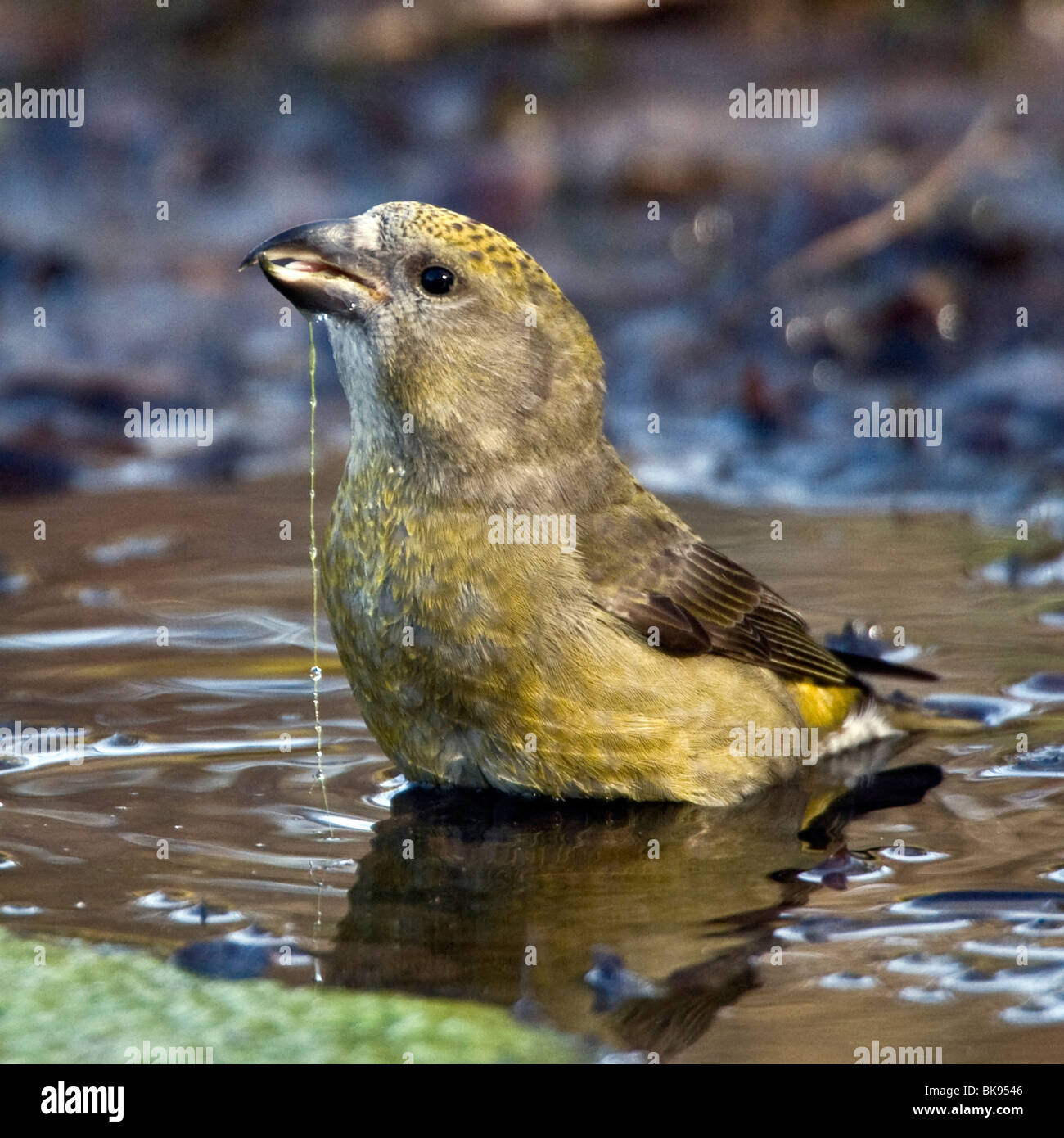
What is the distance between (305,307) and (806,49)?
10254 millimetres

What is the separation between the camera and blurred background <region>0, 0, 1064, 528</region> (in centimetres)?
1030

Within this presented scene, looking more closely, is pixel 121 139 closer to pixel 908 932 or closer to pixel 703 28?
pixel 703 28

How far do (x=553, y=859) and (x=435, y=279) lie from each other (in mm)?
1672

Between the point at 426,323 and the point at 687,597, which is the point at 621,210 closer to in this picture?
the point at 687,597

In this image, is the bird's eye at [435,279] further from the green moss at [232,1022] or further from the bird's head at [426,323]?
the green moss at [232,1022]

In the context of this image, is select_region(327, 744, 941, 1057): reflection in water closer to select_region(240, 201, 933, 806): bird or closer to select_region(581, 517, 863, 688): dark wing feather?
select_region(240, 201, 933, 806): bird

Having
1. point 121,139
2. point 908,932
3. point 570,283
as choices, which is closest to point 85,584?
point 908,932

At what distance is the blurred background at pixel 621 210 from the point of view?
10.3 m

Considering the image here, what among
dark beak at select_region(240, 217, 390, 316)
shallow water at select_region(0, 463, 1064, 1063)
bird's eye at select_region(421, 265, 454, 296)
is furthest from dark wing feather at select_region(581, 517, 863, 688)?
dark beak at select_region(240, 217, 390, 316)

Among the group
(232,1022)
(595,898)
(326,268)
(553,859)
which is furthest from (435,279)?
(232,1022)

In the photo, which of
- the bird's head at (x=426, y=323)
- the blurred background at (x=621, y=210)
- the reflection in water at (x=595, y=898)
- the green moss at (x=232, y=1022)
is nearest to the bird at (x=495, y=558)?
the bird's head at (x=426, y=323)

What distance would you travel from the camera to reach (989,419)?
10148 millimetres

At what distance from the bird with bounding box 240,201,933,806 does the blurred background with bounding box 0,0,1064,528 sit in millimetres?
3593

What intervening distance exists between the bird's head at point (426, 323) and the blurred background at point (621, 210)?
3.85 metres
